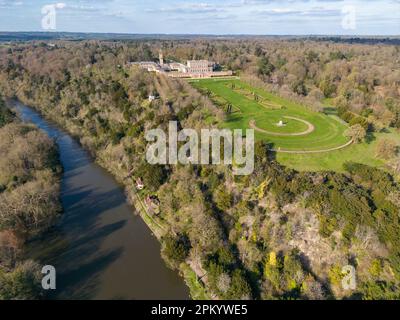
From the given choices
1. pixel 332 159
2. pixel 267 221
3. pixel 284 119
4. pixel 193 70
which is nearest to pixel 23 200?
pixel 267 221

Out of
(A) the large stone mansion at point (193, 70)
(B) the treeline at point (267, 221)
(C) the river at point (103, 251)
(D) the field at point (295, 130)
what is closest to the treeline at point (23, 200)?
(C) the river at point (103, 251)

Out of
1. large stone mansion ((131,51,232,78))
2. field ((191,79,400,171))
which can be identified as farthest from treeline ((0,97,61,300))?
large stone mansion ((131,51,232,78))

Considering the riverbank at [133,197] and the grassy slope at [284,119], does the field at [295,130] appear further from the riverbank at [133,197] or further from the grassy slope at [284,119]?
the riverbank at [133,197]

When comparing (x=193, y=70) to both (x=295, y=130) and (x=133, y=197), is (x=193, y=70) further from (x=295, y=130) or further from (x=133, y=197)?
(x=133, y=197)

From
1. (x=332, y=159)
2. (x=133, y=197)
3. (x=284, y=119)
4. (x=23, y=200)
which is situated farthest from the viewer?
(x=284, y=119)

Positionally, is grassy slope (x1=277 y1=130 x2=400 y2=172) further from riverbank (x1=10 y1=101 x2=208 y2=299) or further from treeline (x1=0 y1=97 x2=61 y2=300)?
treeline (x1=0 y1=97 x2=61 y2=300)

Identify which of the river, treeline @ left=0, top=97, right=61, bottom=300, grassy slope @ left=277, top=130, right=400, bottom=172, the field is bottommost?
the river
